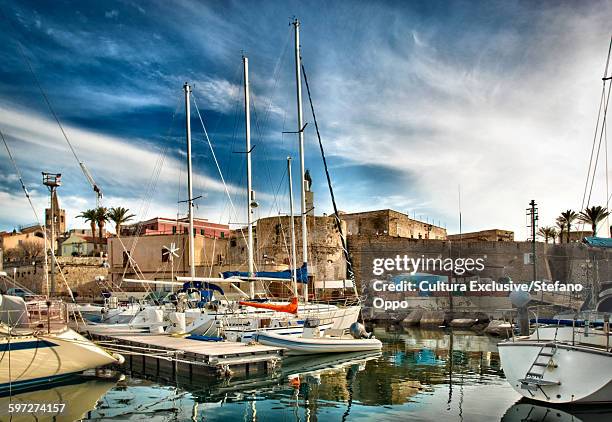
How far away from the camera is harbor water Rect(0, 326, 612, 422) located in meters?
11.1

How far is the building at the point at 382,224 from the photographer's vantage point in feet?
163

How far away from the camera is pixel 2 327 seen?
1266cm

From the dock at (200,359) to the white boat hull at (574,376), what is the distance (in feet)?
25.3

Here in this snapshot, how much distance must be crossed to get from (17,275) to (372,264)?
30414 millimetres

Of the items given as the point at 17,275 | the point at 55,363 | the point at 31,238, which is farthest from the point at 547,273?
the point at 31,238

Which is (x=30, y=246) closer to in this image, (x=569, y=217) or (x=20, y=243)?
(x=20, y=243)

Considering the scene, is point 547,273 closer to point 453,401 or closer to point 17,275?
point 453,401

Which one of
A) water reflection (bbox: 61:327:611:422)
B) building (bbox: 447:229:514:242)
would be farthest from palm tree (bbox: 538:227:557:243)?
water reflection (bbox: 61:327:611:422)

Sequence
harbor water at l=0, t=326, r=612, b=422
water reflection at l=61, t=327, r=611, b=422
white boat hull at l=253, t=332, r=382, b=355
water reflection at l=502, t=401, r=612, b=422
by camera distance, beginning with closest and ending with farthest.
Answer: water reflection at l=502, t=401, r=612, b=422
harbor water at l=0, t=326, r=612, b=422
water reflection at l=61, t=327, r=611, b=422
white boat hull at l=253, t=332, r=382, b=355

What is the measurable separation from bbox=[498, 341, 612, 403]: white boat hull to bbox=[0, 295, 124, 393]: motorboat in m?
10.7

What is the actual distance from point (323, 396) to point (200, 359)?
4272mm

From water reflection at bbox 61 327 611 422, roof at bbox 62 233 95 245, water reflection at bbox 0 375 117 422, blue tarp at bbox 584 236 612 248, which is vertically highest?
roof at bbox 62 233 95 245

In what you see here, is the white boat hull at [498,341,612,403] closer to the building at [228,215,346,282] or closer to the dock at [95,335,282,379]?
the dock at [95,335,282,379]

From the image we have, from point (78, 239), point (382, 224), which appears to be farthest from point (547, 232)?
point (78, 239)
